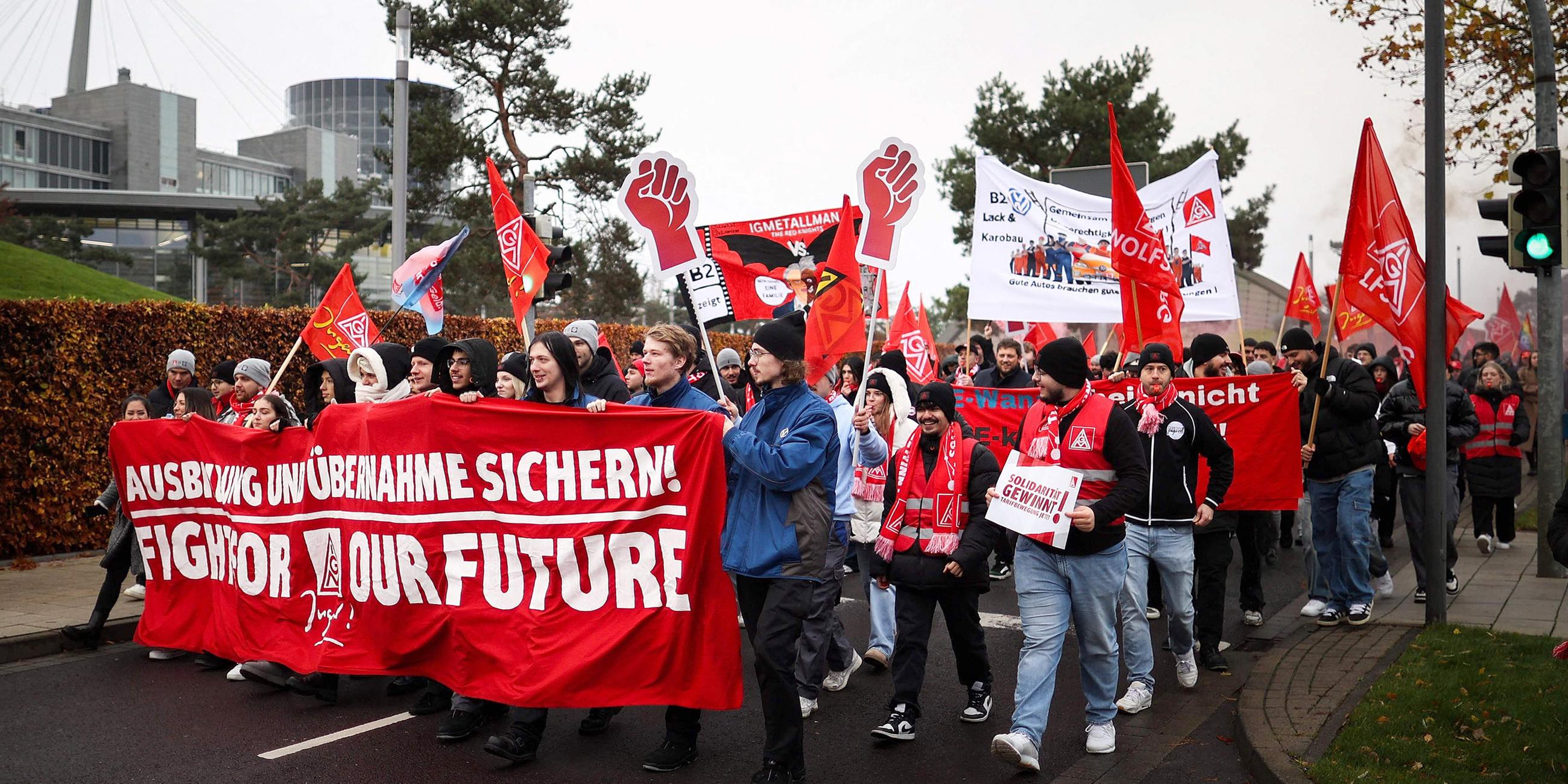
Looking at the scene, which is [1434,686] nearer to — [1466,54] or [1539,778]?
[1539,778]

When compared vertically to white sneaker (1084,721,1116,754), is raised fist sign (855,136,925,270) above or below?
above

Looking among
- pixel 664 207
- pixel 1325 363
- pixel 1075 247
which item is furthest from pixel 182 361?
pixel 1325 363

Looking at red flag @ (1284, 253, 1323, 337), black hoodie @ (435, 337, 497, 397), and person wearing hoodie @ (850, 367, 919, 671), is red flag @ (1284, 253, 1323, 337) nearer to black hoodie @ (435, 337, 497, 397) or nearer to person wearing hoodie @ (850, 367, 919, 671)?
person wearing hoodie @ (850, 367, 919, 671)

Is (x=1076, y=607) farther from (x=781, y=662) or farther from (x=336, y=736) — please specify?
(x=336, y=736)

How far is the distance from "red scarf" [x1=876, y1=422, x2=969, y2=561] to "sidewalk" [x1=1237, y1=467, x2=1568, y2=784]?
1704 millimetres

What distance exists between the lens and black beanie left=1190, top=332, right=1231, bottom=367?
8859 mm

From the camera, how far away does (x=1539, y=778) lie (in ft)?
16.1

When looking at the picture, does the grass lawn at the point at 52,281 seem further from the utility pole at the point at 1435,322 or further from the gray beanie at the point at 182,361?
the utility pole at the point at 1435,322

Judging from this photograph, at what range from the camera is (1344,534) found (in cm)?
845

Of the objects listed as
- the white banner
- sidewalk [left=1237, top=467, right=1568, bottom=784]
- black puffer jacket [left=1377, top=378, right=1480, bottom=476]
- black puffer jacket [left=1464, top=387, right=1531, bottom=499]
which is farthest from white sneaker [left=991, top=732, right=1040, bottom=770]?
black puffer jacket [left=1464, top=387, right=1531, bottom=499]

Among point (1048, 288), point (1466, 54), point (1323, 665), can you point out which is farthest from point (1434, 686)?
point (1466, 54)

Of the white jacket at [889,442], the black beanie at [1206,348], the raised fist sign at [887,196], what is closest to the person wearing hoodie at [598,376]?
the white jacket at [889,442]

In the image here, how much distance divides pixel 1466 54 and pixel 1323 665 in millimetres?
11205

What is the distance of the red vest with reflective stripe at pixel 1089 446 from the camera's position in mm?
5738
